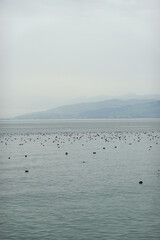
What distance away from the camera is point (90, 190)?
125ft

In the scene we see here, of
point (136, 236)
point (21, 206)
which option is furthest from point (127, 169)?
point (136, 236)

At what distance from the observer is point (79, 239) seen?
2466cm

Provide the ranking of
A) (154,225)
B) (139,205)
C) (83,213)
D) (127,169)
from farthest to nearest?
(127,169)
(139,205)
(83,213)
(154,225)

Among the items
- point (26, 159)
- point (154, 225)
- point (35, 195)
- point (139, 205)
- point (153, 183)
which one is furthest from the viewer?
point (26, 159)

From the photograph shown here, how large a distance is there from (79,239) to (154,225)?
19.3 ft

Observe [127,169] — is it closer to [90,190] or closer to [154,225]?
[90,190]

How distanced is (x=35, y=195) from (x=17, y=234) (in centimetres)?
1044

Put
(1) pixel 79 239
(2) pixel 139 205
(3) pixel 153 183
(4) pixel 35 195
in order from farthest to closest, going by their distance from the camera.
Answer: (3) pixel 153 183
(4) pixel 35 195
(2) pixel 139 205
(1) pixel 79 239

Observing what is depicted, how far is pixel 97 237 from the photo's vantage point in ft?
82.0

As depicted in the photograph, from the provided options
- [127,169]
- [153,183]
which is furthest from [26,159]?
[153,183]

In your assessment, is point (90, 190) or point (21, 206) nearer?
point (21, 206)

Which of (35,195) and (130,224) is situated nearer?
(130,224)

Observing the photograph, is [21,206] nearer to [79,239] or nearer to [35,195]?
[35,195]

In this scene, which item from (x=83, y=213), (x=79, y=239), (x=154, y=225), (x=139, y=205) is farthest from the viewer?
(x=139, y=205)
